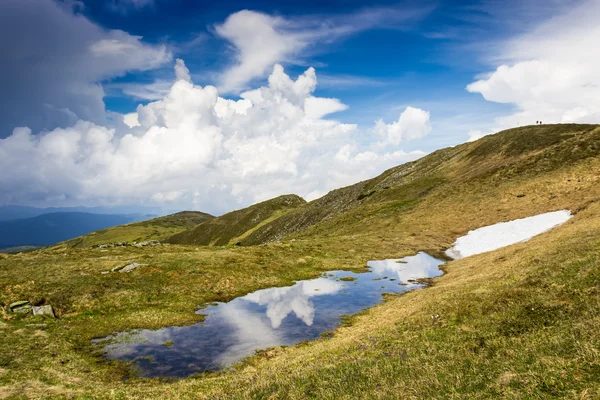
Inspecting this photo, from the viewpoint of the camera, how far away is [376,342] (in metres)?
21.1

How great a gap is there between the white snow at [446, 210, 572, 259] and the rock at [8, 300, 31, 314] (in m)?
64.5

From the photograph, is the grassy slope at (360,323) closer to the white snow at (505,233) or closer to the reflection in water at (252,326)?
the reflection in water at (252,326)

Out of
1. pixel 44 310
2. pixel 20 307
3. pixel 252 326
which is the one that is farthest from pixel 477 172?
pixel 20 307

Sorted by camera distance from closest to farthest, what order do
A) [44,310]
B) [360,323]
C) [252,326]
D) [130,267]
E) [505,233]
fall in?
[360,323] < [252,326] < [44,310] < [130,267] < [505,233]

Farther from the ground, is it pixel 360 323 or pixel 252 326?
pixel 252 326

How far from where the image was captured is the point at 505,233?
63500 mm

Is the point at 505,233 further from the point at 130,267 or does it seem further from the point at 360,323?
the point at 130,267

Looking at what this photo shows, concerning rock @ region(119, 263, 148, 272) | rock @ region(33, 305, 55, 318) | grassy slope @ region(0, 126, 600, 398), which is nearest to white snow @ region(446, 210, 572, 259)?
grassy slope @ region(0, 126, 600, 398)

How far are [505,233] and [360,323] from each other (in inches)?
1865

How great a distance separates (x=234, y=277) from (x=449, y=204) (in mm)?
70313

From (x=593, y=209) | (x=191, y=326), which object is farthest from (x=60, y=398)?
(x=593, y=209)

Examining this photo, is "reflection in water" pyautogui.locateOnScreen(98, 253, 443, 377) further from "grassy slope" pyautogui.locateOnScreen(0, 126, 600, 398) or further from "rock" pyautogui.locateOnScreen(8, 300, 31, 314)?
"rock" pyautogui.locateOnScreen(8, 300, 31, 314)

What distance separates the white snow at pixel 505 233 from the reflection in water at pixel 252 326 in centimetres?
1473

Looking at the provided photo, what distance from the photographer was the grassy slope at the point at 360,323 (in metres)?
11.5
